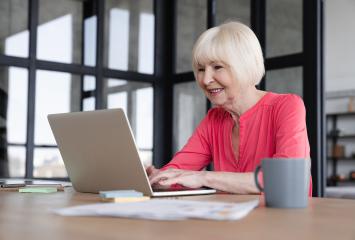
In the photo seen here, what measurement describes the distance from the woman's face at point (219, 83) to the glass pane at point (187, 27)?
2.94 meters

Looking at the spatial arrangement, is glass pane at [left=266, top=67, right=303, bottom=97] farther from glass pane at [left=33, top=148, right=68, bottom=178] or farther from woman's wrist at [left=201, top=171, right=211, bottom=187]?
woman's wrist at [left=201, top=171, right=211, bottom=187]

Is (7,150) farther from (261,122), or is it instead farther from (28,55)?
(261,122)

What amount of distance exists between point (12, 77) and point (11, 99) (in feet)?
0.61

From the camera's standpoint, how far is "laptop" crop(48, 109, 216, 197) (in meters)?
1.23

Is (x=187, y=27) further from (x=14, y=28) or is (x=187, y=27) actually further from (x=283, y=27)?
(x=14, y=28)

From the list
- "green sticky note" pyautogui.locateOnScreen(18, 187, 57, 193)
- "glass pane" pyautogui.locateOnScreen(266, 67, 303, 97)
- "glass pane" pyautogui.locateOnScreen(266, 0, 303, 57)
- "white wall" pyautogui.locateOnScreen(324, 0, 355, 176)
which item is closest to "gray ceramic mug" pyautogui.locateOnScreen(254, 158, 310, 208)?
"green sticky note" pyautogui.locateOnScreen(18, 187, 57, 193)

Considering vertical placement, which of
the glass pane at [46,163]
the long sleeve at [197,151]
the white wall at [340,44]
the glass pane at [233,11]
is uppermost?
the white wall at [340,44]

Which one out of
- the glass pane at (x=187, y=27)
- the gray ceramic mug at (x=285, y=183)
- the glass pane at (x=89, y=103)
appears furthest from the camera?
the glass pane at (x=187, y=27)

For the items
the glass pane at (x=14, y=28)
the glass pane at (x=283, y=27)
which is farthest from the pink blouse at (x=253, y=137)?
the glass pane at (x=14, y=28)

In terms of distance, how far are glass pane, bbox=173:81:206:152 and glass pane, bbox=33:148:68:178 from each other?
115 cm

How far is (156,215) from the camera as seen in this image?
777mm

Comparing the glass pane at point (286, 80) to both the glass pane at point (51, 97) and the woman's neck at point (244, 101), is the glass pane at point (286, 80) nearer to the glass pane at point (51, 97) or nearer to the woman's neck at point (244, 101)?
the glass pane at point (51, 97)

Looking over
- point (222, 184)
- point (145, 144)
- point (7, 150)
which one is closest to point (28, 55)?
point (7, 150)

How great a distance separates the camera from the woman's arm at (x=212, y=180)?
1.40 m
